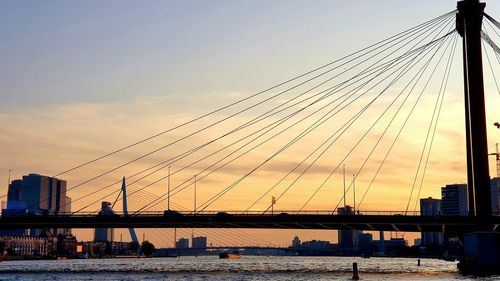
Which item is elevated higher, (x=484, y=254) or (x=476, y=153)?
(x=476, y=153)

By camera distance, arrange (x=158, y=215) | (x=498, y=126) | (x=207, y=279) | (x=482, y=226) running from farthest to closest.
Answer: (x=498, y=126)
(x=158, y=215)
(x=207, y=279)
(x=482, y=226)

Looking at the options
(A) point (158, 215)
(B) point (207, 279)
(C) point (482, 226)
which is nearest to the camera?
(C) point (482, 226)

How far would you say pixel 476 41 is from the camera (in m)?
84.0

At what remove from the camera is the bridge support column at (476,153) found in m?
79.9

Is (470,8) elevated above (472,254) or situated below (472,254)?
above

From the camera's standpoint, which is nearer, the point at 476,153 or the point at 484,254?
the point at 484,254

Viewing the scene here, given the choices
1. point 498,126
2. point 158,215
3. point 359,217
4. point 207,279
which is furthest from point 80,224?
point 498,126

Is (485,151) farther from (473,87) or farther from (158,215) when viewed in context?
(158,215)

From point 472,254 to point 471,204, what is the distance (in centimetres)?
757

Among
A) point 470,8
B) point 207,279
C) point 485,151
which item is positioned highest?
point 470,8

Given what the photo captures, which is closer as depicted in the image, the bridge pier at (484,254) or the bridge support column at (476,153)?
the bridge pier at (484,254)

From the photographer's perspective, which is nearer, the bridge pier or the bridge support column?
the bridge pier

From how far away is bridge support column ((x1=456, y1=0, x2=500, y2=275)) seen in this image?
262ft

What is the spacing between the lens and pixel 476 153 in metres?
81.4
